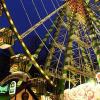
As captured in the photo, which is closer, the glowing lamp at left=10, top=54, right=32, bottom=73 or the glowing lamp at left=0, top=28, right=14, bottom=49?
the glowing lamp at left=0, top=28, right=14, bottom=49

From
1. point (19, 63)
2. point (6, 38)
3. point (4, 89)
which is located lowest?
point (4, 89)

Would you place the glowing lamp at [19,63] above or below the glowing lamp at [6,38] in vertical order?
below

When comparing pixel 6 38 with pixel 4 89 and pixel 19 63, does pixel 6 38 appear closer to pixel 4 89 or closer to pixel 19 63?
pixel 19 63

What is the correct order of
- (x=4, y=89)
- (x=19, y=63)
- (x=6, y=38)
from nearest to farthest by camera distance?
1. (x=6, y=38)
2. (x=19, y=63)
3. (x=4, y=89)

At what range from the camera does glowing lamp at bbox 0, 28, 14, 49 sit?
19.6 metres

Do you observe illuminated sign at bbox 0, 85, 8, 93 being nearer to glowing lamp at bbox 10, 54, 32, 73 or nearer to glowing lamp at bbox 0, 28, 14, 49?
glowing lamp at bbox 10, 54, 32, 73

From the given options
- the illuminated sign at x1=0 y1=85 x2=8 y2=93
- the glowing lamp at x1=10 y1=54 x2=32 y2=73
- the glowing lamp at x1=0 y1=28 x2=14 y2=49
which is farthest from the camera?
the illuminated sign at x1=0 y1=85 x2=8 y2=93

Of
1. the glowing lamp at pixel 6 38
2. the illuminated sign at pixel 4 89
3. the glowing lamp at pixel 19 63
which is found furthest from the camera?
the illuminated sign at pixel 4 89

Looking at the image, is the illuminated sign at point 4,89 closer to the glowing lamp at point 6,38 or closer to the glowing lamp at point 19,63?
the glowing lamp at point 19,63

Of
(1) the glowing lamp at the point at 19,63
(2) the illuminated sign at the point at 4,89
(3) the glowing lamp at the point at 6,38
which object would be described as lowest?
(2) the illuminated sign at the point at 4,89

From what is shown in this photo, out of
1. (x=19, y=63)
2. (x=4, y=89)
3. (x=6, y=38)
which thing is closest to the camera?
(x=6, y=38)

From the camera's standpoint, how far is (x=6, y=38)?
65.4 ft

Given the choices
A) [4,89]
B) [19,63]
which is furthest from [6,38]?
[4,89]

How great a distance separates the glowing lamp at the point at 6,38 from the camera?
64.4ft
